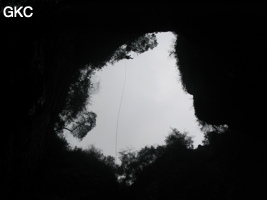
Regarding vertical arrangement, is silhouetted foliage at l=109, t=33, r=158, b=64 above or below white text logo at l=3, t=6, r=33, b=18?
above

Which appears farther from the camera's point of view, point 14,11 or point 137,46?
point 137,46

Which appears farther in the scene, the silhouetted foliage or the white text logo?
the silhouetted foliage

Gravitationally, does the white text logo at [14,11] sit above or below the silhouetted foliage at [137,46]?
below

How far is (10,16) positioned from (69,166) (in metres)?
17.0

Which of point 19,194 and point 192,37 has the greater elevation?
point 192,37

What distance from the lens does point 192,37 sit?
13.4m

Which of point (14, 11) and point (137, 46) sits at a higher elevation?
point (137, 46)

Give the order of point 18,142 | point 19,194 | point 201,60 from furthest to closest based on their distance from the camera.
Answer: point 201,60 → point 19,194 → point 18,142

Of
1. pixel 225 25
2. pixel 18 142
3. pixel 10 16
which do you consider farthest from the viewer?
pixel 225 25

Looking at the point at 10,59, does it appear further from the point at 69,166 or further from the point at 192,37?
the point at 69,166

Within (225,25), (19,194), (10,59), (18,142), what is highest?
(225,25)

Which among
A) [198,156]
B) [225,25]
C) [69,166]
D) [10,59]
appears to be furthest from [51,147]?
[225,25]

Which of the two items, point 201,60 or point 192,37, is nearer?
point 192,37

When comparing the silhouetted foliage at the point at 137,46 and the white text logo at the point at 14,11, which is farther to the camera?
the silhouetted foliage at the point at 137,46
